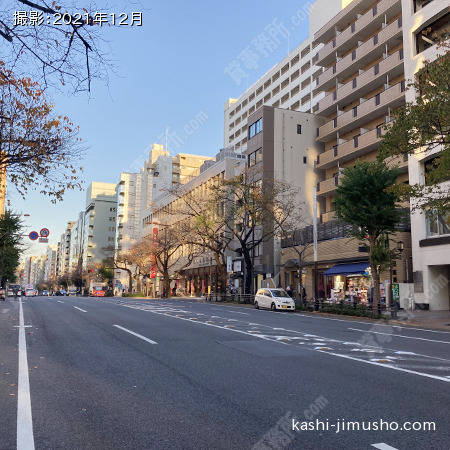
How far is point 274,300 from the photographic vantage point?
2758 centimetres

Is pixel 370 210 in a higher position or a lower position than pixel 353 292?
higher

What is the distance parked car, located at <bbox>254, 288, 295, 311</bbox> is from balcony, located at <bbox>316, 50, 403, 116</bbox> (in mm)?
21293

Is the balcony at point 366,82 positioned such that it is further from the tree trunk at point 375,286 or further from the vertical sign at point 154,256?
the vertical sign at point 154,256

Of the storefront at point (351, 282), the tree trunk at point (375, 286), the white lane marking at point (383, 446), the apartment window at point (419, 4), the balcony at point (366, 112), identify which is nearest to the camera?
the white lane marking at point (383, 446)

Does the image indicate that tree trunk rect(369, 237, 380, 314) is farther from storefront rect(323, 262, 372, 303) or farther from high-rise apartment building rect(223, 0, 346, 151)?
high-rise apartment building rect(223, 0, 346, 151)

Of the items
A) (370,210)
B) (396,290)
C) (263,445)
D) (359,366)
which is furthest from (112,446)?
(396,290)

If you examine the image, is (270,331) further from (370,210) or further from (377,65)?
(377,65)

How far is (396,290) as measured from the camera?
26.8m

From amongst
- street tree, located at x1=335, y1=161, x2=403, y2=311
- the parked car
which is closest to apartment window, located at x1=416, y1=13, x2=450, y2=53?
street tree, located at x1=335, y1=161, x2=403, y2=311

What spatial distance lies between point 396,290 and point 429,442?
24.5 metres

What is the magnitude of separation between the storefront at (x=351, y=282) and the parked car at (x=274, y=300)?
11.7ft

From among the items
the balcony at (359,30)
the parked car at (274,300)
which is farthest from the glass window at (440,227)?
the balcony at (359,30)

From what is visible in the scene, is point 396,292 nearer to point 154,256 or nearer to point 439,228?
point 439,228

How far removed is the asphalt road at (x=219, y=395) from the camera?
418 centimetres
